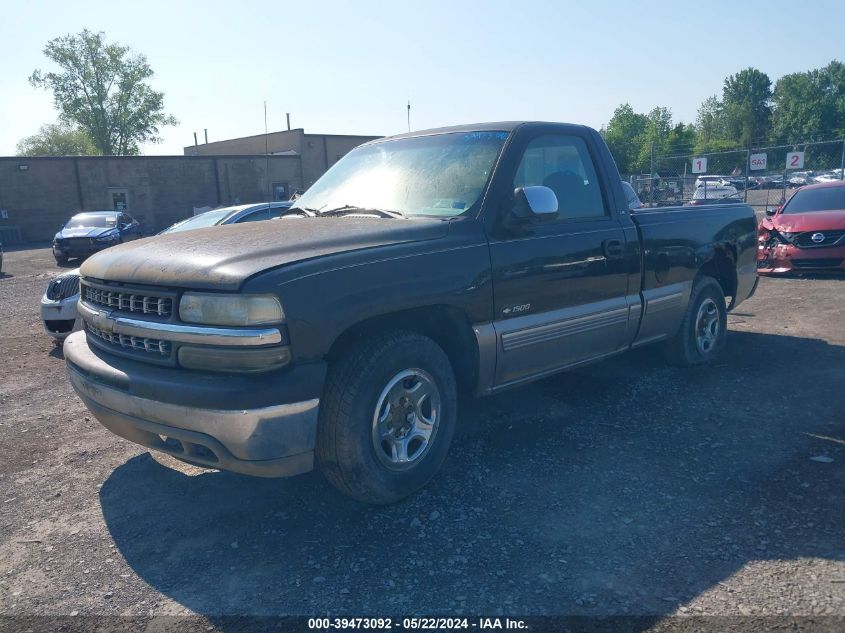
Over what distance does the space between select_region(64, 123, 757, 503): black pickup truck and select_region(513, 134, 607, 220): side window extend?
2 centimetres

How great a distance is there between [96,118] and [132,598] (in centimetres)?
7199

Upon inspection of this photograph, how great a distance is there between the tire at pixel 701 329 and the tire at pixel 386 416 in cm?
294

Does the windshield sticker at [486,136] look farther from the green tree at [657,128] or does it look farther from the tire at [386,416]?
the green tree at [657,128]

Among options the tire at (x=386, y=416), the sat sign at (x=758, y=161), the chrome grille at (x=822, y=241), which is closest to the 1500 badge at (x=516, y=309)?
the tire at (x=386, y=416)

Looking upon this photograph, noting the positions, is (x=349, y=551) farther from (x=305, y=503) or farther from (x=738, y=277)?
(x=738, y=277)

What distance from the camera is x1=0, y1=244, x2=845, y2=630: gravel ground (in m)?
2.88

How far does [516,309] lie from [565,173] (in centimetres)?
125

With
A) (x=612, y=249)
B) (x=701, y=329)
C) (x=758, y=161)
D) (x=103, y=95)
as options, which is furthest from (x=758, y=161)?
(x=103, y=95)

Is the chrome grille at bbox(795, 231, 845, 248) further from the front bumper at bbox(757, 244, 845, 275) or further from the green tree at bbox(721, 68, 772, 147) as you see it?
the green tree at bbox(721, 68, 772, 147)

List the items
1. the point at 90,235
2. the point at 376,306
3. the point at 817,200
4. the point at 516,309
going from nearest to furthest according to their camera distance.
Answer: the point at 376,306
the point at 516,309
the point at 817,200
the point at 90,235

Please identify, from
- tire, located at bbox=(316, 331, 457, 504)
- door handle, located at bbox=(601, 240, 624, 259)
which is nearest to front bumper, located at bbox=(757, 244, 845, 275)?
door handle, located at bbox=(601, 240, 624, 259)

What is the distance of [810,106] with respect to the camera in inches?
2968

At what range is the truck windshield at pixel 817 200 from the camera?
38.0 feet

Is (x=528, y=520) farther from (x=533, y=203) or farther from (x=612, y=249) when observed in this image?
(x=612, y=249)
